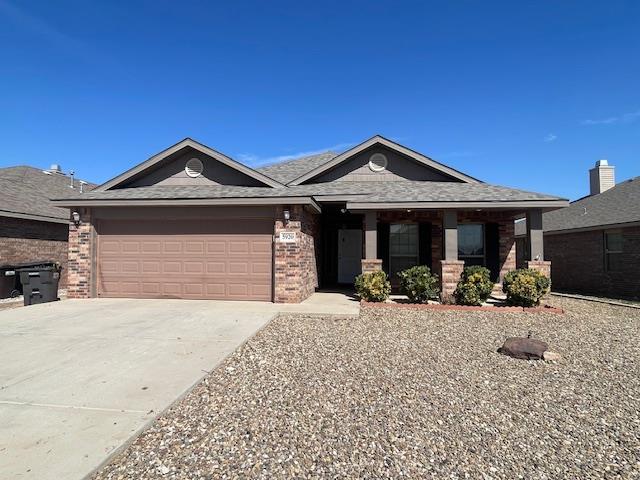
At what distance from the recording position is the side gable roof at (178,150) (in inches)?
424

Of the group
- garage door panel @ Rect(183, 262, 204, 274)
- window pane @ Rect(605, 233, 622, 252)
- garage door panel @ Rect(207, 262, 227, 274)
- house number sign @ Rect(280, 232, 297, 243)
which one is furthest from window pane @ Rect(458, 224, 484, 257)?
garage door panel @ Rect(183, 262, 204, 274)

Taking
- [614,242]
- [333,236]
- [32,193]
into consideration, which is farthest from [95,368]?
[614,242]

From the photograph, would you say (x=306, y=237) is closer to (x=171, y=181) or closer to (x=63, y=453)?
(x=171, y=181)

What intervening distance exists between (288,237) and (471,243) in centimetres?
626

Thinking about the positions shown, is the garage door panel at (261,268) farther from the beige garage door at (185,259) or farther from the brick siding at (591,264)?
the brick siding at (591,264)

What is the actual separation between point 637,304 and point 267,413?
12.0 metres

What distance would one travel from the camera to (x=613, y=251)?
1325 cm

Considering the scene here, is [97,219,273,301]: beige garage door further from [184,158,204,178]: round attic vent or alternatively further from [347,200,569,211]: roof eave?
[347,200,569,211]: roof eave

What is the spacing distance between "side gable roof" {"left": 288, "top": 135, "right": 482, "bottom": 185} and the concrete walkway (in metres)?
5.03

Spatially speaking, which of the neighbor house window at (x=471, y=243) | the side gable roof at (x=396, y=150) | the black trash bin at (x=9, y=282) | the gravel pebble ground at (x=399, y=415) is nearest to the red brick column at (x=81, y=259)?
the black trash bin at (x=9, y=282)

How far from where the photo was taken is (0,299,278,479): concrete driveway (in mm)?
2961

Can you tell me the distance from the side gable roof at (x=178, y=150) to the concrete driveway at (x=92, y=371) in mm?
3848

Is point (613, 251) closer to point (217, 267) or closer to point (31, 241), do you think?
point (217, 267)

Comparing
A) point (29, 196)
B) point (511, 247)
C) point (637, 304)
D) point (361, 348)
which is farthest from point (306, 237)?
point (29, 196)
